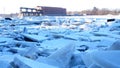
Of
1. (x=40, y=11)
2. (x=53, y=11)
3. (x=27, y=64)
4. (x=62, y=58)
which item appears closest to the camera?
(x=27, y=64)

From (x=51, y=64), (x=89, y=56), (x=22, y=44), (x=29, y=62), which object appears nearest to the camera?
(x=89, y=56)

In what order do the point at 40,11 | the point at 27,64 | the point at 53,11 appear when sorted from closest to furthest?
the point at 27,64, the point at 40,11, the point at 53,11

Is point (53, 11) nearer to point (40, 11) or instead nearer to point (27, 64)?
point (40, 11)

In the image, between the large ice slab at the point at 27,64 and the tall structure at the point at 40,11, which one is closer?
the large ice slab at the point at 27,64

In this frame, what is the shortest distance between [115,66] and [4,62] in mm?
1528

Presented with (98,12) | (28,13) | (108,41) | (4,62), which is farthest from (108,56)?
(98,12)

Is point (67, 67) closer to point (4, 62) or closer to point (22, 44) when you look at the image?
point (4, 62)

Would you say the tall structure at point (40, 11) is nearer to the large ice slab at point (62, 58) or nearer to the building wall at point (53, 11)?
the building wall at point (53, 11)

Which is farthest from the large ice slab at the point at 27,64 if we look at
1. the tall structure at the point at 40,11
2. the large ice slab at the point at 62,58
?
the tall structure at the point at 40,11

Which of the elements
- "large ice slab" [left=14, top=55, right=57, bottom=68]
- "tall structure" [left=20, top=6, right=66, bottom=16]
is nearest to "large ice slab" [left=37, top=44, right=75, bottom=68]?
"large ice slab" [left=14, top=55, right=57, bottom=68]

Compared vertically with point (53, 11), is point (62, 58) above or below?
above

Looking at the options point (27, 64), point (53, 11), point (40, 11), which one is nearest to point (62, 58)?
point (27, 64)

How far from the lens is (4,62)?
347 cm

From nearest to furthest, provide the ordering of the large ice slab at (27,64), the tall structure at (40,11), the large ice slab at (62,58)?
the large ice slab at (27,64)
the large ice slab at (62,58)
the tall structure at (40,11)
